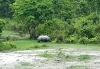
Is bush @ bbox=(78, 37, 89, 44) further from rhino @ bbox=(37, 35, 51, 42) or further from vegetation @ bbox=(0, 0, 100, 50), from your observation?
rhino @ bbox=(37, 35, 51, 42)

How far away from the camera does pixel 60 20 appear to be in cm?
4459

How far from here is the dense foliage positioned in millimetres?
38094

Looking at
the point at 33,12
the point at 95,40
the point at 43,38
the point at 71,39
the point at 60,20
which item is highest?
the point at 33,12

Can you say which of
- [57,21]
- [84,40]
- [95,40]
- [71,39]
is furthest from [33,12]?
[95,40]

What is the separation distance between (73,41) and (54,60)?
15.9m

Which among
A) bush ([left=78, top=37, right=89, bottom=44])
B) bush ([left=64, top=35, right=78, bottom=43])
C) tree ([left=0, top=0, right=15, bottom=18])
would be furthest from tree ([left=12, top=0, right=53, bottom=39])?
tree ([left=0, top=0, right=15, bottom=18])

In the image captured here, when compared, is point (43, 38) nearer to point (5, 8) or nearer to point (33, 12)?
point (33, 12)

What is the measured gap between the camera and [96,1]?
5069 cm

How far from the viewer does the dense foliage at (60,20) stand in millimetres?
38094

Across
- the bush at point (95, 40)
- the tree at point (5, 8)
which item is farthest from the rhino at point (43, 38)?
the tree at point (5, 8)

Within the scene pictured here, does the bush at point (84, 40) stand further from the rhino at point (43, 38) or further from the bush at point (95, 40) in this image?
the rhino at point (43, 38)

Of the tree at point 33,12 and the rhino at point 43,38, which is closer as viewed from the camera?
the rhino at point 43,38

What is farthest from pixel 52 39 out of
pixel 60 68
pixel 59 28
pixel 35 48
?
pixel 60 68

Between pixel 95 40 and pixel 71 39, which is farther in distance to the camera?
pixel 71 39
